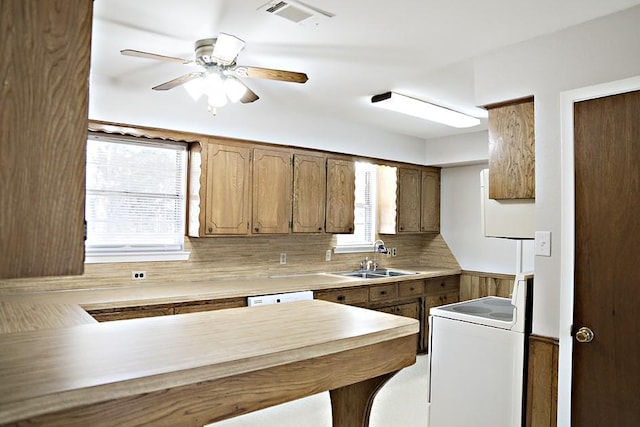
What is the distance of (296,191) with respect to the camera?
454cm

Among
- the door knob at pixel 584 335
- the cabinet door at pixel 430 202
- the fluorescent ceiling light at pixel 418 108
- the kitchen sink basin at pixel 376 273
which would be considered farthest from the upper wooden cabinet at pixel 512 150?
the cabinet door at pixel 430 202

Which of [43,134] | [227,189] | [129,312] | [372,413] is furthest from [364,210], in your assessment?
[43,134]

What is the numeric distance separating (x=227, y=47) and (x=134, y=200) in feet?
6.40

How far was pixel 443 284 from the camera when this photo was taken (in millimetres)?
5656

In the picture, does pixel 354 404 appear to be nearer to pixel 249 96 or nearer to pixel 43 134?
pixel 43 134

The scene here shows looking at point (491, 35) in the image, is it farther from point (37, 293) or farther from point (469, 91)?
point (37, 293)

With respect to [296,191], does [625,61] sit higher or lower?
higher

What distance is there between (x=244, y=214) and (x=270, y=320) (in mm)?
2578

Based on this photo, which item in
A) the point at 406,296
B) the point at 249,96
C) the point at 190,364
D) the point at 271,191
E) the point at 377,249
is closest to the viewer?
the point at 190,364

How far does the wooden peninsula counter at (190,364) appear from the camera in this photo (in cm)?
100

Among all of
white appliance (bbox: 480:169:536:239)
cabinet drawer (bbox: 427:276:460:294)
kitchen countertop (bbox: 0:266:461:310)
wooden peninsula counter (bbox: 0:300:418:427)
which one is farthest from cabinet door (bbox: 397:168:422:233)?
wooden peninsula counter (bbox: 0:300:418:427)

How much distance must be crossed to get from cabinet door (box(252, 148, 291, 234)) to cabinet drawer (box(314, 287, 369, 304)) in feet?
2.32

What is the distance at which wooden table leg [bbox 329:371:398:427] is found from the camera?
1875 millimetres

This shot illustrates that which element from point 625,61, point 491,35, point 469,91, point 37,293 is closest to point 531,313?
point 625,61
